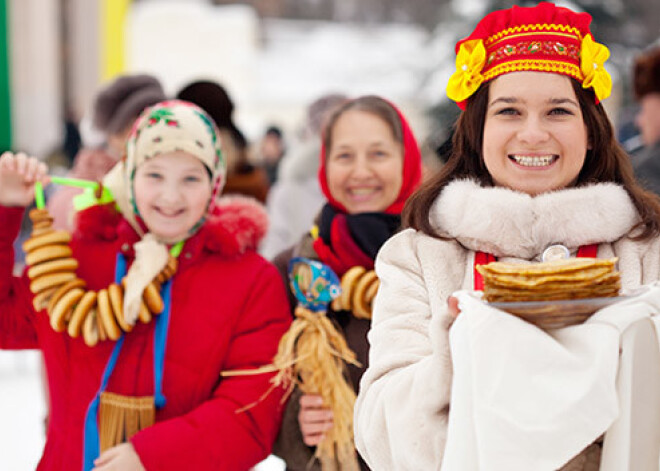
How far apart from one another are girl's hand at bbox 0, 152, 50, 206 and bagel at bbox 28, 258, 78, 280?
0.61 ft

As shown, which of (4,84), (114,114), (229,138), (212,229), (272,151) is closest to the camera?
(212,229)

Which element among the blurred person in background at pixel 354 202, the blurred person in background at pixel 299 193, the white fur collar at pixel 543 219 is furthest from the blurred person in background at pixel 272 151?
the white fur collar at pixel 543 219

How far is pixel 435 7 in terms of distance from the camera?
1249 cm

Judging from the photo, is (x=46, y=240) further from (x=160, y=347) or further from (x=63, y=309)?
(x=160, y=347)

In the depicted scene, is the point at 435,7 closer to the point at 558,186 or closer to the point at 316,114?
the point at 316,114

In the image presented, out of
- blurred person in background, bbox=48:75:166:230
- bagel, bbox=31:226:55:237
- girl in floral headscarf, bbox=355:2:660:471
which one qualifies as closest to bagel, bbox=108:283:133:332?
bagel, bbox=31:226:55:237

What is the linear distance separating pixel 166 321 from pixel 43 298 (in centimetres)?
30

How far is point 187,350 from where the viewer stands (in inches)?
80.8

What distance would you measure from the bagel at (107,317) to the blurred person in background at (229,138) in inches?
55.9

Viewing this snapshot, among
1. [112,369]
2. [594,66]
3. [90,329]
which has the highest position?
[594,66]

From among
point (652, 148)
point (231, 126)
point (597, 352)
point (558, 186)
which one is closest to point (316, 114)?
point (231, 126)

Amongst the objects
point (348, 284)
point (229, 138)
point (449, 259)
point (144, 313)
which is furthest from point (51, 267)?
point (229, 138)

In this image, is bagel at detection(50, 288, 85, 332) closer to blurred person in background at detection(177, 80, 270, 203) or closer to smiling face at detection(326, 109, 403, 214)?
smiling face at detection(326, 109, 403, 214)

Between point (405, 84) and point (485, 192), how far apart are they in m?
10.9
